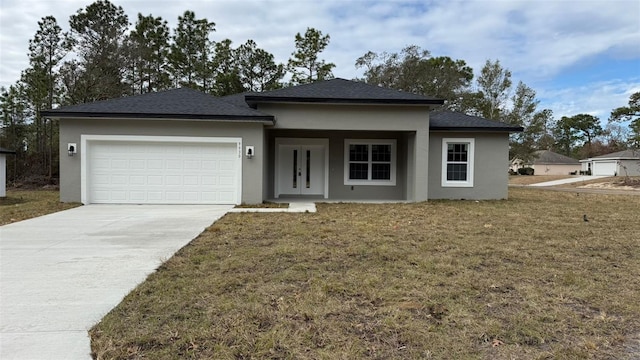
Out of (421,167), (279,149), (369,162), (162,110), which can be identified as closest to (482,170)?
(421,167)

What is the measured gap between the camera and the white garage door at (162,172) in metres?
12.1

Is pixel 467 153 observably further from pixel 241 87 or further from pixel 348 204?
pixel 241 87

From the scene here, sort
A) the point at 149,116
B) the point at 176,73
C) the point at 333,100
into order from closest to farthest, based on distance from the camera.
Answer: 1. the point at 149,116
2. the point at 333,100
3. the point at 176,73

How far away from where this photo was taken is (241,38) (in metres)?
31.3

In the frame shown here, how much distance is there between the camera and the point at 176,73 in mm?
28953

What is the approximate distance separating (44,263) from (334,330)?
432cm

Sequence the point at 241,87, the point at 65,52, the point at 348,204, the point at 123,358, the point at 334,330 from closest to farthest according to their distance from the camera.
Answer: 1. the point at 123,358
2. the point at 334,330
3. the point at 348,204
4. the point at 65,52
5. the point at 241,87

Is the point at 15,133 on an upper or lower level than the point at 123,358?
upper

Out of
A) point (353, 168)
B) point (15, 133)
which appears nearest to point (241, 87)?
point (15, 133)

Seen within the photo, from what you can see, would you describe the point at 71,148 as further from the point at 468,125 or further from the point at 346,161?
the point at 468,125

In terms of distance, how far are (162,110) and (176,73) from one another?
18928 mm

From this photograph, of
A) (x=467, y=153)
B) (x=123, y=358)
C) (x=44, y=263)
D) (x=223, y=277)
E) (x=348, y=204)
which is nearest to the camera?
(x=123, y=358)

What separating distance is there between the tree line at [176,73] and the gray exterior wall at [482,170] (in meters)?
18.8

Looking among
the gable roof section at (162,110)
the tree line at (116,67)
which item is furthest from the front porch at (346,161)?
the tree line at (116,67)
